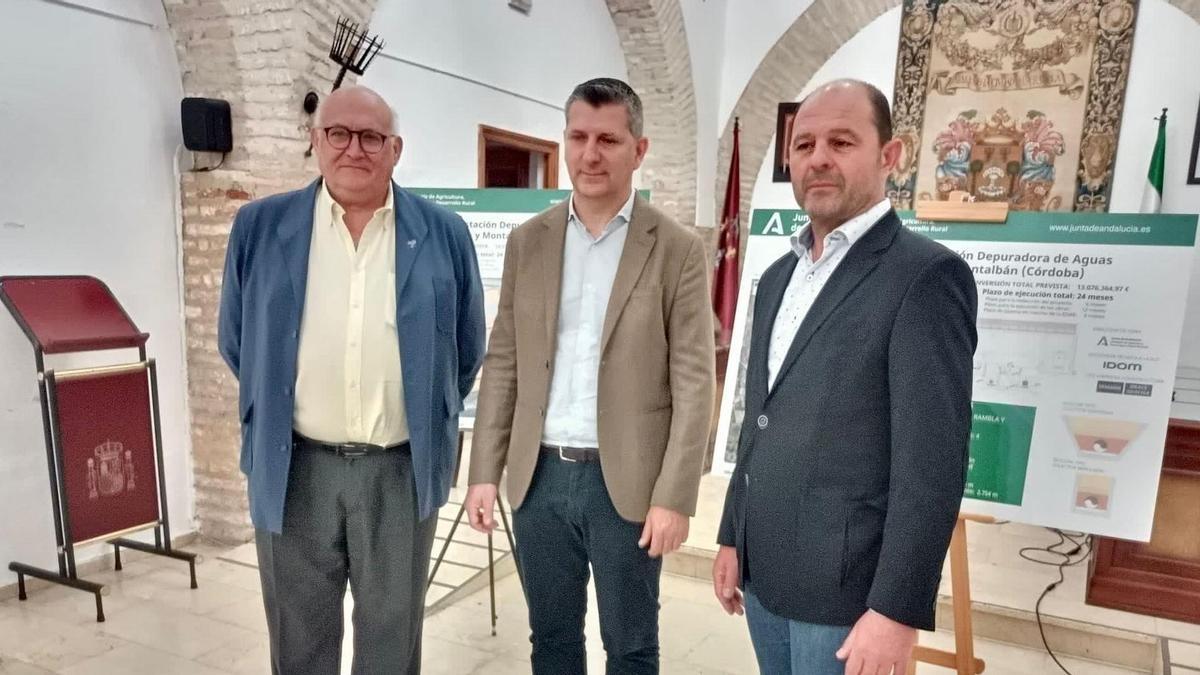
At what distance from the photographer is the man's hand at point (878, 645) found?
1132mm

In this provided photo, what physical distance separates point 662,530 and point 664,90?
200 inches

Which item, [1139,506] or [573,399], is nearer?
[573,399]

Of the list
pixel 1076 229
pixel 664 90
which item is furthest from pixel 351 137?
pixel 664 90

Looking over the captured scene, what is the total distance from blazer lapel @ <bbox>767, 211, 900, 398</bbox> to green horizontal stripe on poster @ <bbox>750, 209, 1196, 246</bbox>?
1.12 m

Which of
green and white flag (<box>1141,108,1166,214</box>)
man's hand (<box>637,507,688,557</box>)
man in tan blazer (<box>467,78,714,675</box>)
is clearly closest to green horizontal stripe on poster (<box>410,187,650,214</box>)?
man in tan blazer (<box>467,78,714,675</box>)

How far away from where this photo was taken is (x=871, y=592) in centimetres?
115

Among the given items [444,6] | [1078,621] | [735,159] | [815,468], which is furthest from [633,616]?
[735,159]

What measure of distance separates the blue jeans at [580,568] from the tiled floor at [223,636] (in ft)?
3.42

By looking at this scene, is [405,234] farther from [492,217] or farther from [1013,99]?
[1013,99]

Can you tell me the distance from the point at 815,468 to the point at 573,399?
648 millimetres

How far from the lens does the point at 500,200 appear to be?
10.2 ft

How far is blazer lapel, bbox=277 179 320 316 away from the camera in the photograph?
1.71 m

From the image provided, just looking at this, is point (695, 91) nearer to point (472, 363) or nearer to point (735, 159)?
point (735, 159)

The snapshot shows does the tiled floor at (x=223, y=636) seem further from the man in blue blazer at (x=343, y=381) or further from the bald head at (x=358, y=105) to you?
the bald head at (x=358, y=105)
